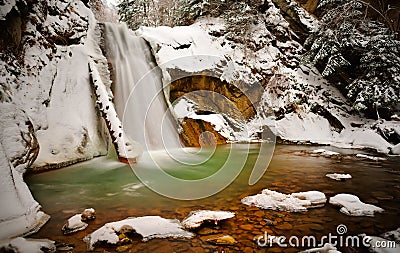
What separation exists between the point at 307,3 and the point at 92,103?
13079 millimetres

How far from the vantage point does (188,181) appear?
468 centimetres

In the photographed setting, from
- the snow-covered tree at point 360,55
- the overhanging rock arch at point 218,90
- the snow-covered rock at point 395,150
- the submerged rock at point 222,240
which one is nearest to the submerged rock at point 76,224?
the submerged rock at point 222,240

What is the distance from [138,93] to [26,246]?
20.6 feet

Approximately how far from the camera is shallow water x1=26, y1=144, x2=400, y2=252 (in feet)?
8.21

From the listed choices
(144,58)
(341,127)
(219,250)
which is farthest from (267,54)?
(219,250)

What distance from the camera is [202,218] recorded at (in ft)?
8.89

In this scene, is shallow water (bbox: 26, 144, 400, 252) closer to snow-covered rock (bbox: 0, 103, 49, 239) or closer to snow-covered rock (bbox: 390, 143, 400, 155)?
snow-covered rock (bbox: 0, 103, 49, 239)

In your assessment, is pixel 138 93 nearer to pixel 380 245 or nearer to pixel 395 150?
pixel 380 245

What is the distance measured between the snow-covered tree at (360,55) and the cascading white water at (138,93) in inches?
290

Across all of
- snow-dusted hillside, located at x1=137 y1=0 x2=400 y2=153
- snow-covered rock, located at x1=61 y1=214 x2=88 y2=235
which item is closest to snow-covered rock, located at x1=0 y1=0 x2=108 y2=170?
snow-covered rock, located at x1=61 y1=214 x2=88 y2=235

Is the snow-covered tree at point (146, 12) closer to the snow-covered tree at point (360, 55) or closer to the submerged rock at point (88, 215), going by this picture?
the snow-covered tree at point (360, 55)

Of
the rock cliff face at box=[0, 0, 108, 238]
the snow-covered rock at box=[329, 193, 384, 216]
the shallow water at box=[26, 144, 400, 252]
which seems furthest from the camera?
the rock cliff face at box=[0, 0, 108, 238]

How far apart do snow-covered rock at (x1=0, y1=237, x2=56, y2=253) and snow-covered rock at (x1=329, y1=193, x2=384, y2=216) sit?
3312mm

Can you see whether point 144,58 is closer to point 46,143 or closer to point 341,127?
point 46,143
